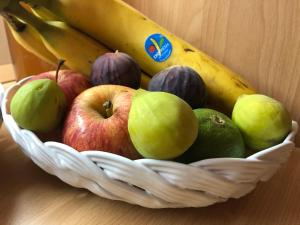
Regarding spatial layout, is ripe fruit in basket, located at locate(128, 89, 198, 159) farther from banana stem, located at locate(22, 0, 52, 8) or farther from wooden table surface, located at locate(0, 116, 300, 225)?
banana stem, located at locate(22, 0, 52, 8)

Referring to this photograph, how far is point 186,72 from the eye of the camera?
45 cm

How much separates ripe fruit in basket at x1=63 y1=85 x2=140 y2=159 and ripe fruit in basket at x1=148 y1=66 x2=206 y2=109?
4 cm

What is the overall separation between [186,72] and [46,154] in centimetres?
19

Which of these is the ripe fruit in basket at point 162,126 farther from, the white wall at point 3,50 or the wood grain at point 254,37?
the white wall at point 3,50

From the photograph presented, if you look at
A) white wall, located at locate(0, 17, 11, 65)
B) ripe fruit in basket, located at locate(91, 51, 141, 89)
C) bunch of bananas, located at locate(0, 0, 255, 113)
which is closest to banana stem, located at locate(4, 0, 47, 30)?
bunch of bananas, located at locate(0, 0, 255, 113)

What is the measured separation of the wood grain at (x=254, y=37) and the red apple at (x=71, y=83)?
25 centimetres

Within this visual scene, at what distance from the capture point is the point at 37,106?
410 millimetres

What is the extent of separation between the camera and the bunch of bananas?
0.53 m

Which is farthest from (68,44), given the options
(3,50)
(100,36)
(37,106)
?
(3,50)

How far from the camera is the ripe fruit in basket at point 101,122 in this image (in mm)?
392

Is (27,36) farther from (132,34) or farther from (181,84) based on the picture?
(181,84)

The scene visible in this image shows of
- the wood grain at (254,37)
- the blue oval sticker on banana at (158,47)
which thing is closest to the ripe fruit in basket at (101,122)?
the blue oval sticker on banana at (158,47)

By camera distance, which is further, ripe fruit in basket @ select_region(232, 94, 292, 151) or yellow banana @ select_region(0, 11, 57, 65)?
yellow banana @ select_region(0, 11, 57, 65)

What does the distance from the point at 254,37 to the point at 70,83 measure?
31 centimetres
